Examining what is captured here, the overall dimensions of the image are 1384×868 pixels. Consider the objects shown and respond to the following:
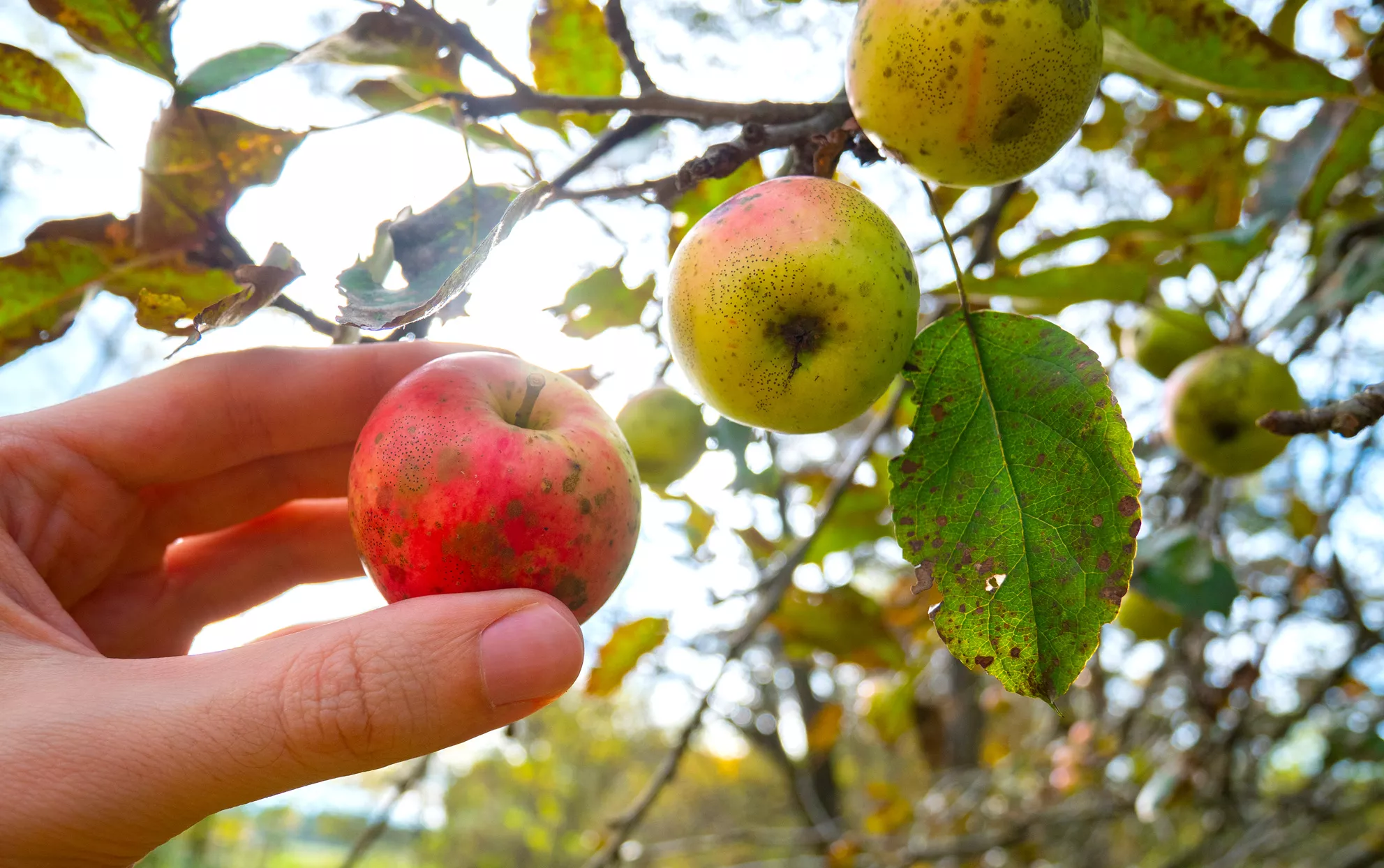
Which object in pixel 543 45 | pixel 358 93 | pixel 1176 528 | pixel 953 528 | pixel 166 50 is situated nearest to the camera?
→ pixel 953 528

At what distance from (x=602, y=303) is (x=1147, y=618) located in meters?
1.86

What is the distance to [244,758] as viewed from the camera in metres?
1.02

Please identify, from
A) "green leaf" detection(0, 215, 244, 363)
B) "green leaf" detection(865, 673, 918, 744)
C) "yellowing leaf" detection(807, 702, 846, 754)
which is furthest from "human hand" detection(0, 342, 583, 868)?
"yellowing leaf" detection(807, 702, 846, 754)

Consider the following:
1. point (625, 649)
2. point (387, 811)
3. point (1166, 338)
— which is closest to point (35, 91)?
point (387, 811)

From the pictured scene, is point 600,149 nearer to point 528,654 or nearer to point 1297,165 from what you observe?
point 528,654

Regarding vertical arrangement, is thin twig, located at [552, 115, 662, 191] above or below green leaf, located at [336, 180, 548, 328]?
above

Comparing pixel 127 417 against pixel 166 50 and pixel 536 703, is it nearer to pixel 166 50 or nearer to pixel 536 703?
pixel 166 50

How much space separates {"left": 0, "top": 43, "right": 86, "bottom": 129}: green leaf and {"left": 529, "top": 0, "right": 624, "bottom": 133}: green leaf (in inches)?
35.2

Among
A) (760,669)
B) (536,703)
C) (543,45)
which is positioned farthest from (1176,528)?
(760,669)

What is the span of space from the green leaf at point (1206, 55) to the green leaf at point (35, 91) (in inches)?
70.4

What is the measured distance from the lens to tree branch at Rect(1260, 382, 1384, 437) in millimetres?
1118

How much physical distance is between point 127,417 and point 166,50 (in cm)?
64

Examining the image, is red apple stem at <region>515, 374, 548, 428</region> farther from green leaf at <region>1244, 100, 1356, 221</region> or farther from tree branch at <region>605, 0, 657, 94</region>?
green leaf at <region>1244, 100, 1356, 221</region>

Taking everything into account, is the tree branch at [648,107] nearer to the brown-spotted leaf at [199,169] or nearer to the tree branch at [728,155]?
the tree branch at [728,155]
